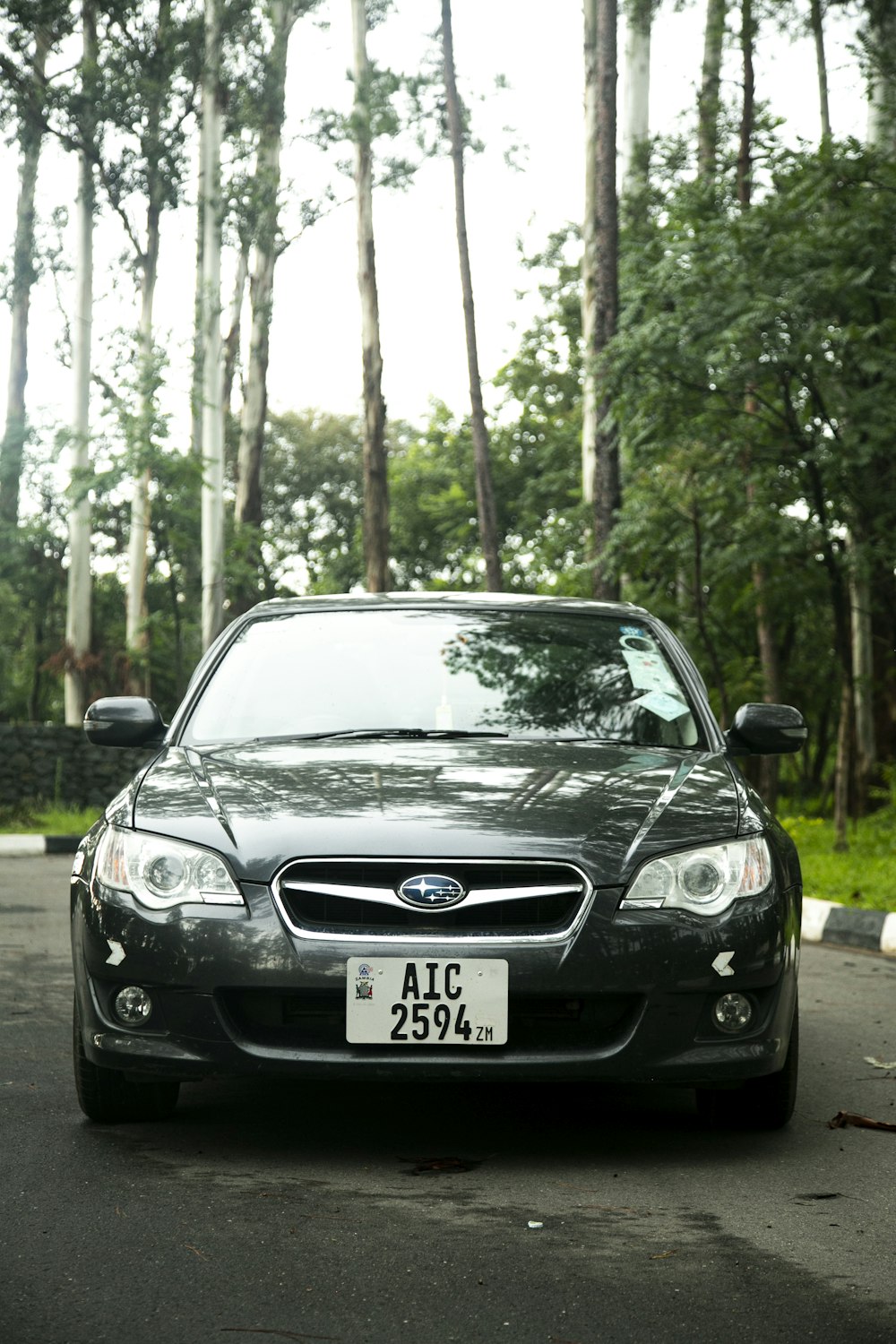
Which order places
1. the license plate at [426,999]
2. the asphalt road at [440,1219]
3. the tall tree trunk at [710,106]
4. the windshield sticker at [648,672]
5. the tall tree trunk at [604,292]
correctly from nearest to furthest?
1. the asphalt road at [440,1219]
2. the license plate at [426,999]
3. the windshield sticker at [648,672]
4. the tall tree trunk at [604,292]
5. the tall tree trunk at [710,106]

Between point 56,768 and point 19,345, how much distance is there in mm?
19771

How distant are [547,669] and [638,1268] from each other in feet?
7.77

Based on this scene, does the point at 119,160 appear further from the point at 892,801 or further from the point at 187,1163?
the point at 187,1163

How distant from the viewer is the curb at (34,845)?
1555cm

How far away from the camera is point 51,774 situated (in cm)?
2108

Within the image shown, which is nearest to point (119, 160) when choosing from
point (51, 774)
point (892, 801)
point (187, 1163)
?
point (51, 774)

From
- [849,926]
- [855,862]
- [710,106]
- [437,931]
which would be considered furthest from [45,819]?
[437,931]

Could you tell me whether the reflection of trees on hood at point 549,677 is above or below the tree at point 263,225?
below

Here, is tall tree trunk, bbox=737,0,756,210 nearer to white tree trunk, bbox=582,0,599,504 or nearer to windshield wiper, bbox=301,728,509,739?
white tree trunk, bbox=582,0,599,504

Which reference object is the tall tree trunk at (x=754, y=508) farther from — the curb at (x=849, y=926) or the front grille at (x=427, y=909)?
the front grille at (x=427, y=909)

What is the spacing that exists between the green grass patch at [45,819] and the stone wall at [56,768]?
0.23 metres

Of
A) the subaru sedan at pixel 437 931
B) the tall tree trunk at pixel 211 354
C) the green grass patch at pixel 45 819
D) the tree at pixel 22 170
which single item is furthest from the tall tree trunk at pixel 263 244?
the subaru sedan at pixel 437 931

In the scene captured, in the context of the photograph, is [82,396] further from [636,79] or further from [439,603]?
[439,603]

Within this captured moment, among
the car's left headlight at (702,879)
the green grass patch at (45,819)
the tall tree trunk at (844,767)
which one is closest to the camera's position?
the car's left headlight at (702,879)
